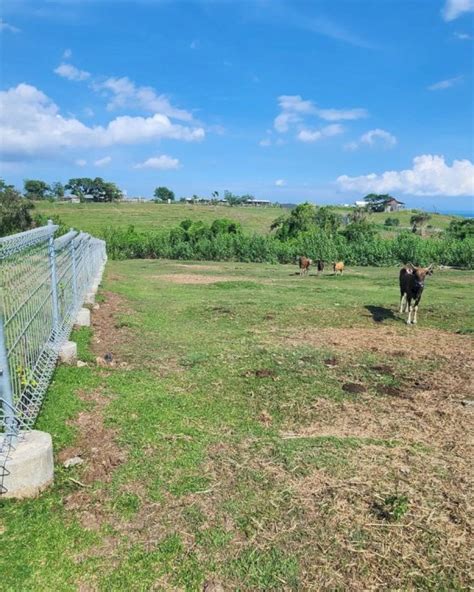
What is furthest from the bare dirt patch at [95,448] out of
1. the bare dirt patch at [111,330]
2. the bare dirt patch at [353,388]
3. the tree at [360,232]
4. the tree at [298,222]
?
the tree at [298,222]

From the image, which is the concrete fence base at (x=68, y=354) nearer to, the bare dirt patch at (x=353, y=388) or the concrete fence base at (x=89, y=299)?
the bare dirt patch at (x=353, y=388)

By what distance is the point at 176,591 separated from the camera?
2539 mm

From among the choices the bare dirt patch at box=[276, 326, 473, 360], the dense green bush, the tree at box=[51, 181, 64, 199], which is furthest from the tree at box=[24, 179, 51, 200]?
the bare dirt patch at box=[276, 326, 473, 360]

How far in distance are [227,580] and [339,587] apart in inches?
24.4

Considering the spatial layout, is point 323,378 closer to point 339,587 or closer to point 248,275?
point 339,587

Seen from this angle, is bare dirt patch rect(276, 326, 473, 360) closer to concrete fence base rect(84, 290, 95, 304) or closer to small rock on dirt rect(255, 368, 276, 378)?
small rock on dirt rect(255, 368, 276, 378)

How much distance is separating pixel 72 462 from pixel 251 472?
1.40 meters

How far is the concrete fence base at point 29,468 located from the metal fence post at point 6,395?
Result: 0.12 m

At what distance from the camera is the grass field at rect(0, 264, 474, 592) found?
8.88ft

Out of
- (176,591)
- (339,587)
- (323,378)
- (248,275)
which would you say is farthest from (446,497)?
(248,275)

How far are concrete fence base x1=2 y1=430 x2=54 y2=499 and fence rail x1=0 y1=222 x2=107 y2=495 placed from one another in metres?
0.04

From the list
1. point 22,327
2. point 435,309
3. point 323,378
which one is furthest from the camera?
point 435,309

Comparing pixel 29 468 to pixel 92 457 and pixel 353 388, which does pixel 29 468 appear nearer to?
pixel 92 457

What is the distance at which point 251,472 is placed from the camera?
370cm
